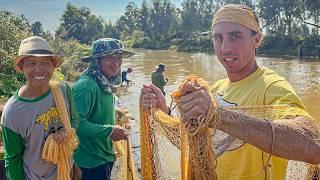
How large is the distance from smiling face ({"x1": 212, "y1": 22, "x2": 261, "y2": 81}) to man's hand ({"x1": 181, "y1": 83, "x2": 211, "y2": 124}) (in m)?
0.64

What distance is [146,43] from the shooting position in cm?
7344

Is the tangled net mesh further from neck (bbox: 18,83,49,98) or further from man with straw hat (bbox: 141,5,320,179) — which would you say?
man with straw hat (bbox: 141,5,320,179)

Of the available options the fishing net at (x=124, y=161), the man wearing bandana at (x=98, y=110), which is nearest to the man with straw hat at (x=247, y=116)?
the man wearing bandana at (x=98, y=110)

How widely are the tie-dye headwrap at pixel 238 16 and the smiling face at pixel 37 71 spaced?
1.58 metres

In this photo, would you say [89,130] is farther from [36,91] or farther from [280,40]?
[280,40]

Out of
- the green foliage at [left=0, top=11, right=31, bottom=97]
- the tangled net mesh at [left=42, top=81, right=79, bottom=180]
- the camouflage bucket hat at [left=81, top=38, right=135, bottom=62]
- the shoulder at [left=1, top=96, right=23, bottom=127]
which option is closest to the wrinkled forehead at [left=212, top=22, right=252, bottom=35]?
the tangled net mesh at [left=42, top=81, right=79, bottom=180]

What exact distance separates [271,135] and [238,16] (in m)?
0.81

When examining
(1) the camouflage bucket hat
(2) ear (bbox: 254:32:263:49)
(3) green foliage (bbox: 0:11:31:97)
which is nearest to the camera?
(2) ear (bbox: 254:32:263:49)

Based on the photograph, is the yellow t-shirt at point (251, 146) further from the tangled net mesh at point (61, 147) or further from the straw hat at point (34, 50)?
the straw hat at point (34, 50)

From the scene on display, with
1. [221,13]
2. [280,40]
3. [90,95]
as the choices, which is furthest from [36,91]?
[280,40]

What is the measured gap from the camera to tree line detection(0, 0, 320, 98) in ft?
50.3

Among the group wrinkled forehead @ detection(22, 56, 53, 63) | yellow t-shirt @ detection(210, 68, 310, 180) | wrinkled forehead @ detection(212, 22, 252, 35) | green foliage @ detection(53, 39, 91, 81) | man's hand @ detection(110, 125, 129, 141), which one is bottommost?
green foliage @ detection(53, 39, 91, 81)

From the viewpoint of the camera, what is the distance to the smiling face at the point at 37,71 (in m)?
3.06

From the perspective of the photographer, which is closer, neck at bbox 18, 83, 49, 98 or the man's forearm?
the man's forearm
